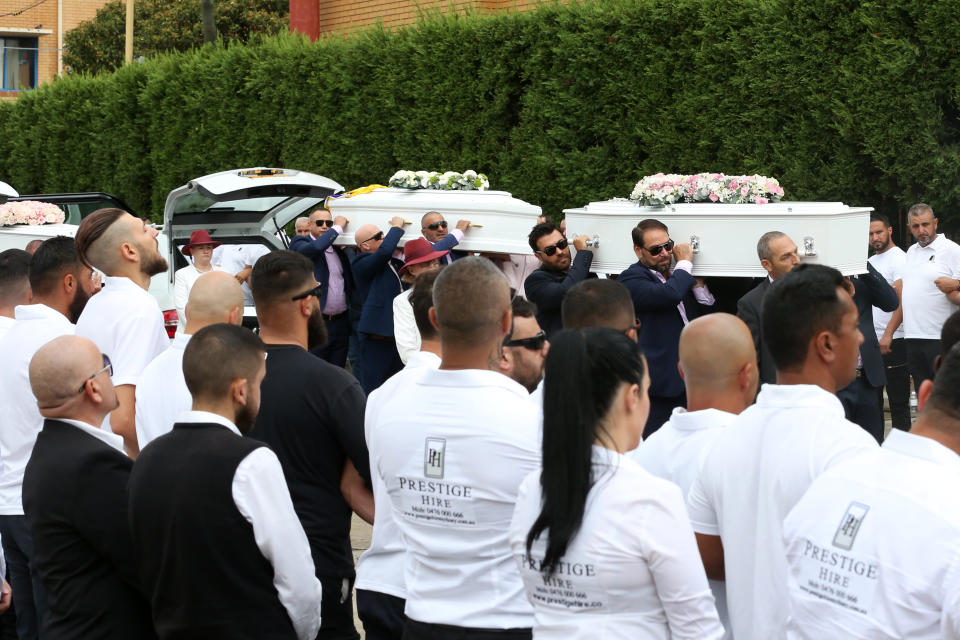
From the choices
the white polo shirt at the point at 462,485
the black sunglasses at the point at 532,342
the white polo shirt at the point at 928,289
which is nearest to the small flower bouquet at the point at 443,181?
the white polo shirt at the point at 928,289

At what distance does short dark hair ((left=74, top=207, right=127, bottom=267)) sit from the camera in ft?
18.4

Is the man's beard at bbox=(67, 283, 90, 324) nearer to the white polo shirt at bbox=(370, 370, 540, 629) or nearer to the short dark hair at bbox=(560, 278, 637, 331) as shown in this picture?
the short dark hair at bbox=(560, 278, 637, 331)

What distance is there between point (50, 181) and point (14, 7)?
2490cm

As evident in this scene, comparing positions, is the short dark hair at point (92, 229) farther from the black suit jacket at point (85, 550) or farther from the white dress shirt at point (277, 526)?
the white dress shirt at point (277, 526)

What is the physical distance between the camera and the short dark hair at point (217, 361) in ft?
11.9

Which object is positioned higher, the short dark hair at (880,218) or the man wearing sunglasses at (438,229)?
the short dark hair at (880,218)

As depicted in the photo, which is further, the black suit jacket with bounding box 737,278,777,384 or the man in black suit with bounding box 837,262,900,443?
the man in black suit with bounding box 837,262,900,443

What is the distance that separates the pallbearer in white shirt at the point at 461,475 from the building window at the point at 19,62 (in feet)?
141

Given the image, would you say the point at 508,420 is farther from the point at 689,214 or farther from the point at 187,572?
the point at 689,214

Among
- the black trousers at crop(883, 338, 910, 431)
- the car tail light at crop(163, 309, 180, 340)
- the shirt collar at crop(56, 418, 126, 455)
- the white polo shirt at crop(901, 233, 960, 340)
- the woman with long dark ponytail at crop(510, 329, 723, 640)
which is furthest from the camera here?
the car tail light at crop(163, 309, 180, 340)

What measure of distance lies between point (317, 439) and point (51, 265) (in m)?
2.35

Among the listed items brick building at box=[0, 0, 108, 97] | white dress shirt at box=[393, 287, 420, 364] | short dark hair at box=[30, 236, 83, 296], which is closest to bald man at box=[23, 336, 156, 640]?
short dark hair at box=[30, 236, 83, 296]

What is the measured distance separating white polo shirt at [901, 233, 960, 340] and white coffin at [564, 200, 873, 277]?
2664 mm

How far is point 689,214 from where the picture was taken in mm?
7844
